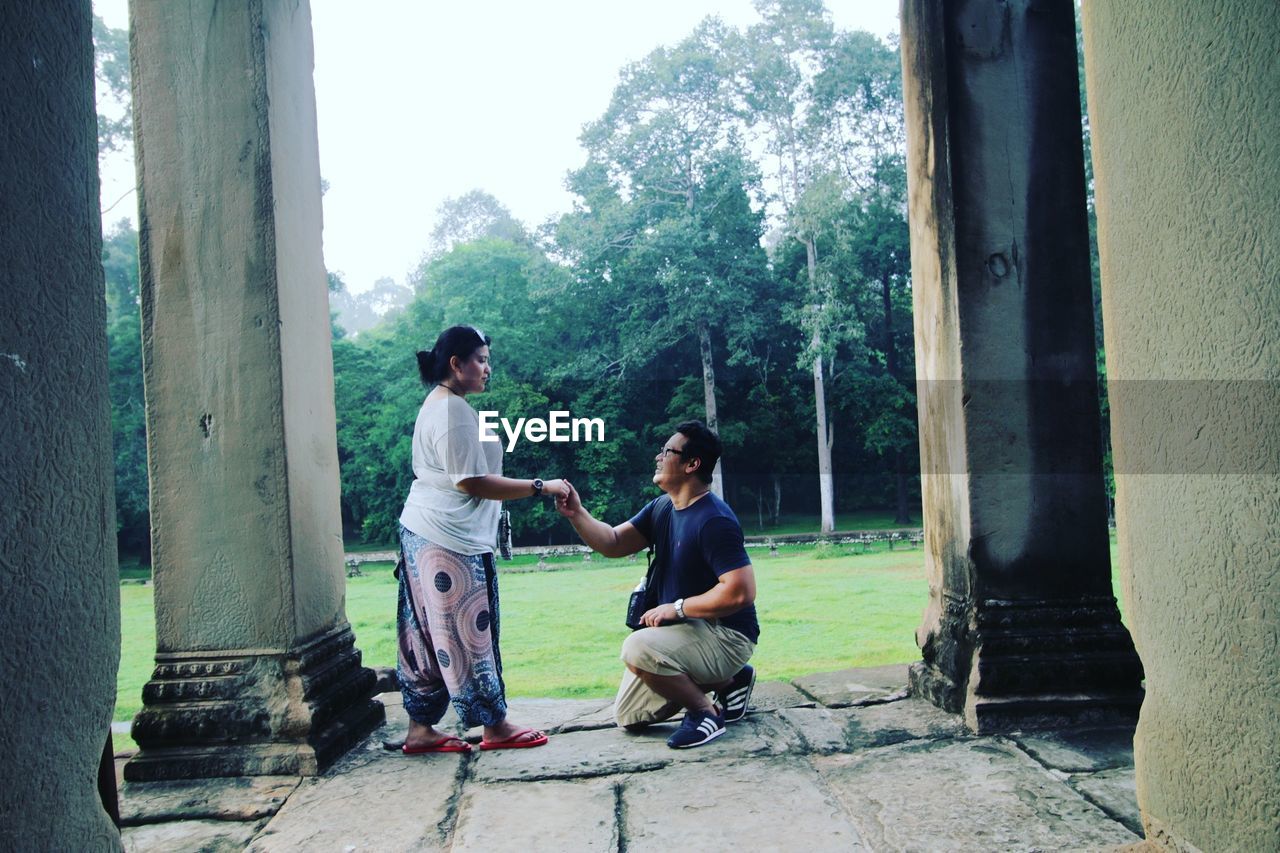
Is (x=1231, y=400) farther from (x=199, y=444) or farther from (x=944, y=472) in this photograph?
(x=199, y=444)

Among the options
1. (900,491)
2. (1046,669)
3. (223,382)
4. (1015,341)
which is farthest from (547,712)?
(900,491)

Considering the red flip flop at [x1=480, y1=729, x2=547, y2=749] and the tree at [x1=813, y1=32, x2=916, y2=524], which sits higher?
the tree at [x1=813, y1=32, x2=916, y2=524]

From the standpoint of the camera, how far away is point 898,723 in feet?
11.5

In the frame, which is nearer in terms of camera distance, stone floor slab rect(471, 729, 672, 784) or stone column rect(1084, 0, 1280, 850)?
stone column rect(1084, 0, 1280, 850)

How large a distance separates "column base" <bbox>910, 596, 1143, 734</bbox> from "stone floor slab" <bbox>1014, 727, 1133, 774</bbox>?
77 millimetres

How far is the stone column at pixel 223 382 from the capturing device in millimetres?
3383

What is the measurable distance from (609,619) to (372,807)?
8817 mm

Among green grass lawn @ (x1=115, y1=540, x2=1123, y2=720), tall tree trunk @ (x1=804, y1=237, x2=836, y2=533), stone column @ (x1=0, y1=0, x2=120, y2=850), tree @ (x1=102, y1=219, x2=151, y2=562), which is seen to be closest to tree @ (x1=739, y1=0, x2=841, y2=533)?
tall tree trunk @ (x1=804, y1=237, x2=836, y2=533)

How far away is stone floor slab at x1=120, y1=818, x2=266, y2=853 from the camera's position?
2.63 meters

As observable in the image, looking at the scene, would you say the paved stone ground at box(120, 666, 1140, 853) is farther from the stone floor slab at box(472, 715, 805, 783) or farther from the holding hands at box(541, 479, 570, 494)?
the holding hands at box(541, 479, 570, 494)

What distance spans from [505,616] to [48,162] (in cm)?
1118

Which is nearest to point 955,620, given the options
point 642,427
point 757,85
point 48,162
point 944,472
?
point 944,472

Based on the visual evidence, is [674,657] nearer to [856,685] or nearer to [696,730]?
[696,730]

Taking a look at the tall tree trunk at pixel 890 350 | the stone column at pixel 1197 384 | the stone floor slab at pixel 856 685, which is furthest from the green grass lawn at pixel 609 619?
the tall tree trunk at pixel 890 350
